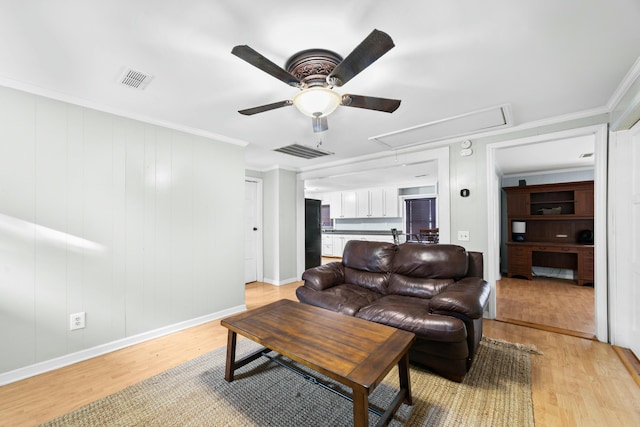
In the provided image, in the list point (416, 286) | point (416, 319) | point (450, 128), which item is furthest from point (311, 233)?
point (416, 319)

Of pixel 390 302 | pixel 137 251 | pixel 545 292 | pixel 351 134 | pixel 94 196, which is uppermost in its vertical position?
pixel 351 134

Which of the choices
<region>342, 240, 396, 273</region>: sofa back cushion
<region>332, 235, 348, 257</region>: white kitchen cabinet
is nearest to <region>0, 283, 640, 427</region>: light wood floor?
<region>342, 240, 396, 273</region>: sofa back cushion

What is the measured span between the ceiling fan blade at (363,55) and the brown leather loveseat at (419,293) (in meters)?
1.69

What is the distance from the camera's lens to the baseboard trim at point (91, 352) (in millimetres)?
2064

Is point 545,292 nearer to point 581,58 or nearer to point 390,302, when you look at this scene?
point 390,302

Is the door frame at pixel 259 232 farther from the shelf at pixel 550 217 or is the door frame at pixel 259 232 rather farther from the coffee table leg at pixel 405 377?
the shelf at pixel 550 217

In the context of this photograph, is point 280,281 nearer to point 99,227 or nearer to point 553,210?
point 99,227

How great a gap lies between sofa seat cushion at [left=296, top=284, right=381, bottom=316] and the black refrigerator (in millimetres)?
2792

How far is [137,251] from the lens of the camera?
2.72 metres

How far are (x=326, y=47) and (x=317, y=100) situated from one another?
309 millimetres

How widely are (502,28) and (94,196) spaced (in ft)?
10.8

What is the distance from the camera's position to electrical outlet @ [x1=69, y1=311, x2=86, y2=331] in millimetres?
2299

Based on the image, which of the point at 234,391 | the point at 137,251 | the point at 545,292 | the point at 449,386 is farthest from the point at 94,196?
the point at 545,292

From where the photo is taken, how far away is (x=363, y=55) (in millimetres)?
1307
